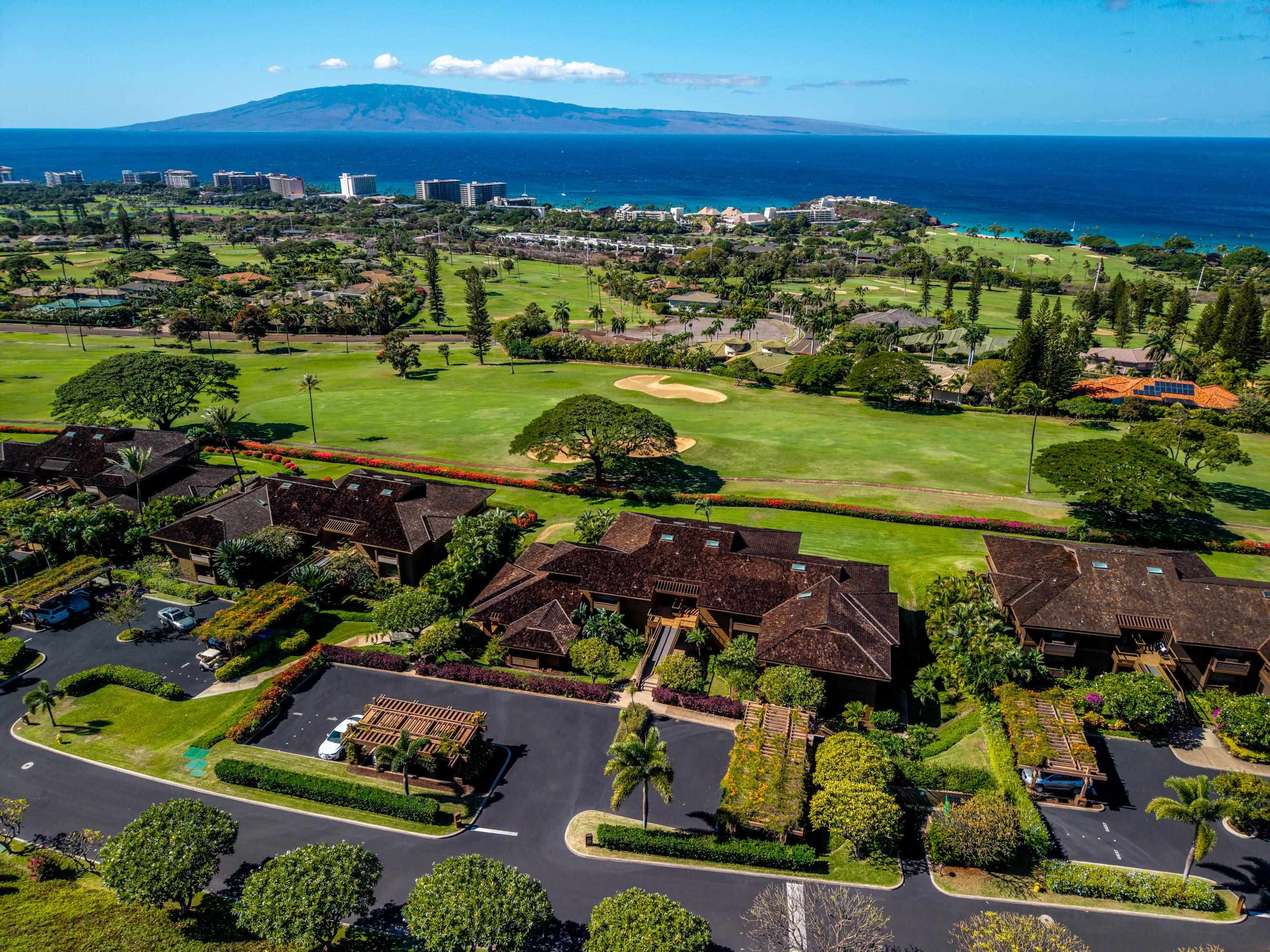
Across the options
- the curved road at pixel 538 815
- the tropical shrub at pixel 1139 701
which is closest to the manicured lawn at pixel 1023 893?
the curved road at pixel 538 815

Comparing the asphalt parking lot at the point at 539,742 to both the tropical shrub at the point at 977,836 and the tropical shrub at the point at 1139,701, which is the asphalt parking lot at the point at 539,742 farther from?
the tropical shrub at the point at 1139,701

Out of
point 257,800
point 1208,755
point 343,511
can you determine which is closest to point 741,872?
point 257,800

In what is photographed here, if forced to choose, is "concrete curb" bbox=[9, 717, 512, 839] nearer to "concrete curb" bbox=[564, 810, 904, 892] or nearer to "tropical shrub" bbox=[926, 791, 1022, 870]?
Answer: "concrete curb" bbox=[564, 810, 904, 892]

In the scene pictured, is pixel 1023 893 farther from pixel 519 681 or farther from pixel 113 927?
pixel 113 927

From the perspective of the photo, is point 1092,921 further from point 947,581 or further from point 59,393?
point 59,393

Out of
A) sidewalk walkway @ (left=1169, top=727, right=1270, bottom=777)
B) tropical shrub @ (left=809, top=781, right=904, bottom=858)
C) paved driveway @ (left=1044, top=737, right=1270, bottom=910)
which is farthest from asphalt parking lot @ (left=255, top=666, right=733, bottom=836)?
sidewalk walkway @ (left=1169, top=727, right=1270, bottom=777)

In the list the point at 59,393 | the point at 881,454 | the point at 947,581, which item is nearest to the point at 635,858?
the point at 947,581
